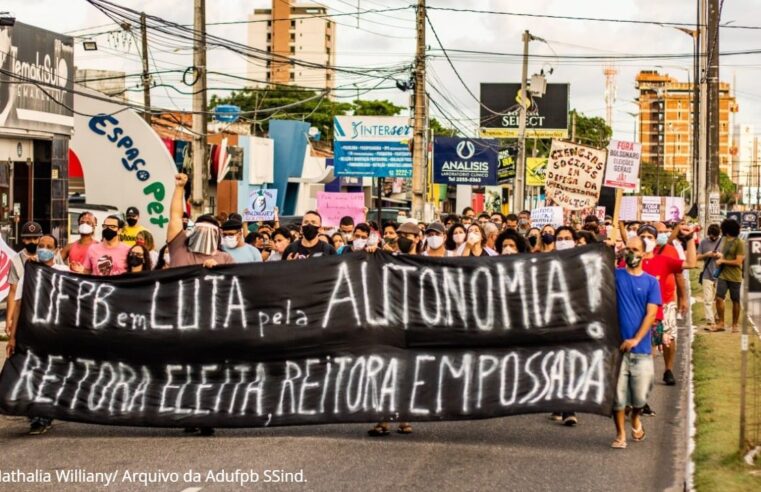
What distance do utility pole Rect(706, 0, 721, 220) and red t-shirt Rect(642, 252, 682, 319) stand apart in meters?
16.0

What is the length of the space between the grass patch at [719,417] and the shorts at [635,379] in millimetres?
577

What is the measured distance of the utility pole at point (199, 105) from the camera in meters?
27.9

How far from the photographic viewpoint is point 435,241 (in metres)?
12.2

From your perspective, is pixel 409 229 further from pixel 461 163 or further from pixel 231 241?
pixel 461 163

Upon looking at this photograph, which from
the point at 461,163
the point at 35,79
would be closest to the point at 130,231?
the point at 35,79

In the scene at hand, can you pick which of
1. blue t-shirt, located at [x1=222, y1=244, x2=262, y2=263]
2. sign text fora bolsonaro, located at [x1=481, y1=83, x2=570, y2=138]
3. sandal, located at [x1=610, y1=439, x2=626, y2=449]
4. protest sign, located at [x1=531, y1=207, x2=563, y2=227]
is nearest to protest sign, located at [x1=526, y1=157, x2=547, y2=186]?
sign text fora bolsonaro, located at [x1=481, y1=83, x2=570, y2=138]

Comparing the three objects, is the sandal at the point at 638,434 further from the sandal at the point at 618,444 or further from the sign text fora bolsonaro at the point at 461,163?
the sign text fora bolsonaro at the point at 461,163

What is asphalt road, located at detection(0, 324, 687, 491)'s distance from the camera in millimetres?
9008

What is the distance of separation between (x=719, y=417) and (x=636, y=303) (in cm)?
167

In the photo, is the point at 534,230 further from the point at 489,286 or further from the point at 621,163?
the point at 489,286

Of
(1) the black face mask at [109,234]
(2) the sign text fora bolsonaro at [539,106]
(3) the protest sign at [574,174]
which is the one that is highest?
(2) the sign text fora bolsonaro at [539,106]

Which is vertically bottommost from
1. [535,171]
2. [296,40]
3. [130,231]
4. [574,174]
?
[130,231]

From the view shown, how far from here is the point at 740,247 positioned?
1952 cm

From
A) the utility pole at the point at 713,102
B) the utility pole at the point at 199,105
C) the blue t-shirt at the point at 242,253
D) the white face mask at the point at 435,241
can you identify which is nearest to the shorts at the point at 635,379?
the white face mask at the point at 435,241
